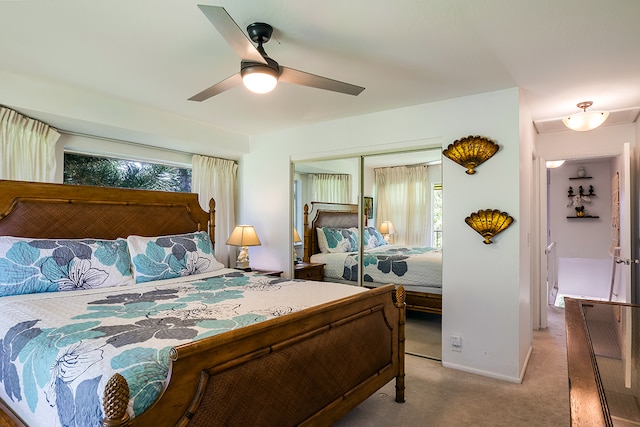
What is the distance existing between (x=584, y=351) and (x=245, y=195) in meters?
3.93

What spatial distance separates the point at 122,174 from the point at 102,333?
2.80m

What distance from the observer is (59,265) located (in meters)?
2.54

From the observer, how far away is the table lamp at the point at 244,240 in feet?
13.6

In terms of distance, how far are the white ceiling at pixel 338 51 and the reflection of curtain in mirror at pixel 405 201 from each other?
69 cm

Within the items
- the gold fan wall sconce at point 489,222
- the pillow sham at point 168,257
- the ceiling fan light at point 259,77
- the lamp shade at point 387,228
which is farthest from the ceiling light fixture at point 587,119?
the pillow sham at point 168,257

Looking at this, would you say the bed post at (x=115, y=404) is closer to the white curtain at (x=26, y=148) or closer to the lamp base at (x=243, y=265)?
the white curtain at (x=26, y=148)

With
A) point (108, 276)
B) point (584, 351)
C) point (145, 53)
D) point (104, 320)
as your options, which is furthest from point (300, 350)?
point (145, 53)

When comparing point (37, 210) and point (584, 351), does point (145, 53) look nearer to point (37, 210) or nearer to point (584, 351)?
point (37, 210)

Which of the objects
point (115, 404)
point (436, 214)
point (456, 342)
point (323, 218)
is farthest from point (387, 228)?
point (115, 404)

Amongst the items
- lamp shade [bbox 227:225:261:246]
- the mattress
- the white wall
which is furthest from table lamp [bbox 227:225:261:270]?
the white wall

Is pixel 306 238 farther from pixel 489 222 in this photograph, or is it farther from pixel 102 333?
pixel 102 333

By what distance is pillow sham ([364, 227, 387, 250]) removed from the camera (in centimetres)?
381

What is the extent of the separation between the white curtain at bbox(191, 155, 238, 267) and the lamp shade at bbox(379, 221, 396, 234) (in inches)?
79.6

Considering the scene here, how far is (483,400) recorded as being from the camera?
2561 millimetres
